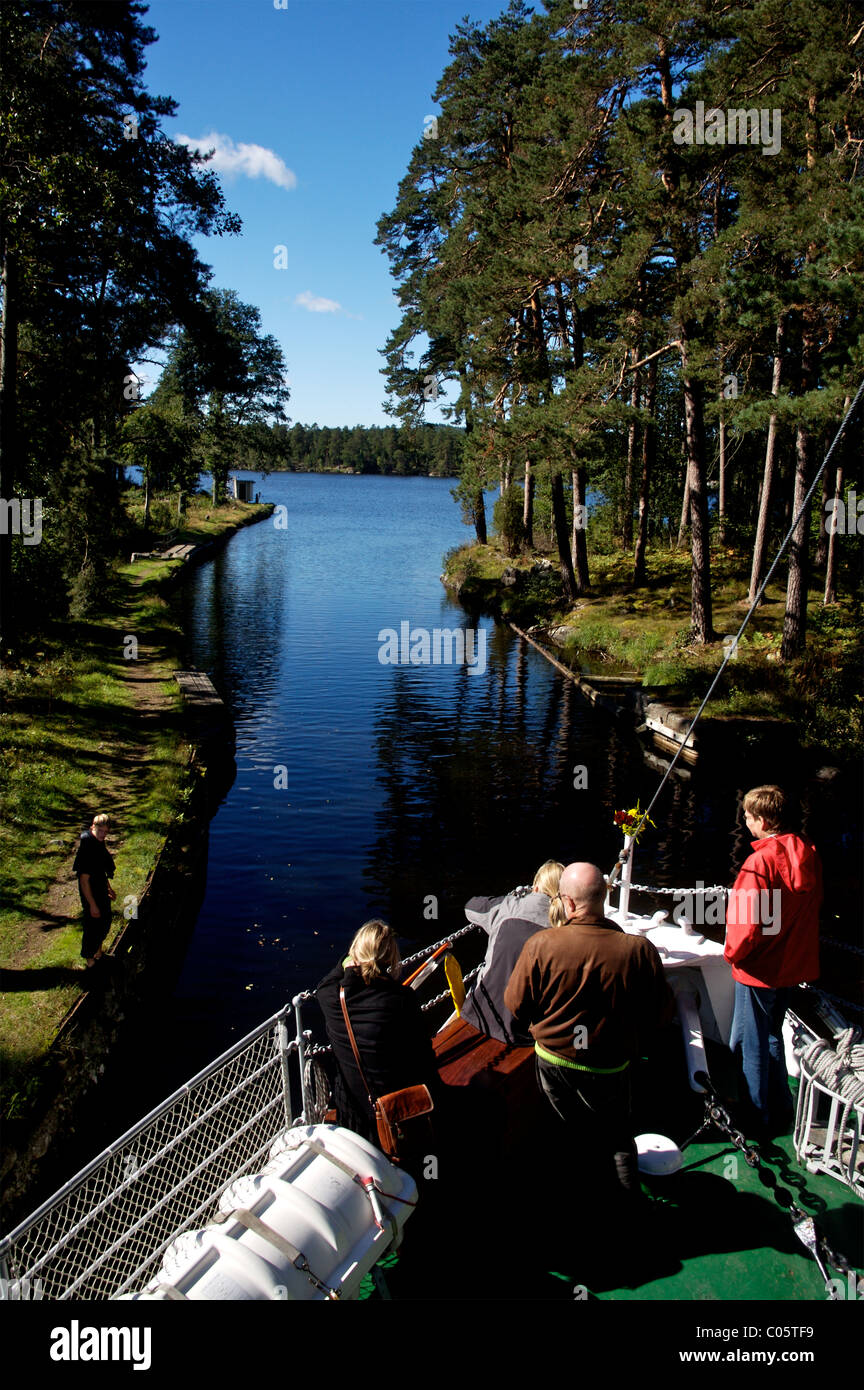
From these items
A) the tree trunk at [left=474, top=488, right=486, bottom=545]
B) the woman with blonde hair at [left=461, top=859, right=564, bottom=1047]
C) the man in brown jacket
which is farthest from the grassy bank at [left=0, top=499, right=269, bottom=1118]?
the tree trunk at [left=474, top=488, right=486, bottom=545]

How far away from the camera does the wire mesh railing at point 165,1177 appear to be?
3.92 metres

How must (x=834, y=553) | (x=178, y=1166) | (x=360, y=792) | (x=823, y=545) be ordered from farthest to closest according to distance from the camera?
(x=823, y=545)
(x=834, y=553)
(x=360, y=792)
(x=178, y=1166)

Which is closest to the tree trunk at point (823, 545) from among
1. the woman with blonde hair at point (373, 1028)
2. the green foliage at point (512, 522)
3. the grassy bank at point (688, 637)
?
the grassy bank at point (688, 637)

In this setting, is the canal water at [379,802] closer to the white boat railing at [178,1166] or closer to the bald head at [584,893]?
the white boat railing at [178,1166]

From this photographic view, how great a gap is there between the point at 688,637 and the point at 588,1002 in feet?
68.8

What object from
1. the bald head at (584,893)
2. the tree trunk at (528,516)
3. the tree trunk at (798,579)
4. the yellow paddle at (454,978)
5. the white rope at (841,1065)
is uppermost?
the tree trunk at (528,516)

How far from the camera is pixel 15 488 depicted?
829 inches

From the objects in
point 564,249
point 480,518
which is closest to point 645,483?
point 564,249

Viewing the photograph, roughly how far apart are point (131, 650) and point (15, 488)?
482 centimetres

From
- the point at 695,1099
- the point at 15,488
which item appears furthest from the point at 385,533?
the point at 695,1099

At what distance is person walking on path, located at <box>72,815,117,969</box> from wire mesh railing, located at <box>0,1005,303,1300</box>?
12.8 feet

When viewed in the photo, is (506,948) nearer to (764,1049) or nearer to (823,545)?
(764,1049)

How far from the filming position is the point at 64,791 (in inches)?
515

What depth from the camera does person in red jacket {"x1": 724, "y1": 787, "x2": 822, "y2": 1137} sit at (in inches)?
196
